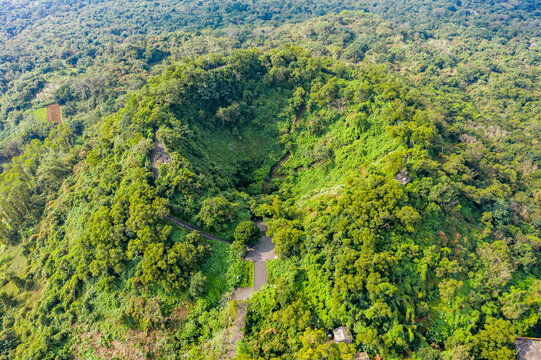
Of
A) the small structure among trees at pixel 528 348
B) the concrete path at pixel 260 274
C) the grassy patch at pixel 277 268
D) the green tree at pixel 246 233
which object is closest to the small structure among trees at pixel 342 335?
the grassy patch at pixel 277 268

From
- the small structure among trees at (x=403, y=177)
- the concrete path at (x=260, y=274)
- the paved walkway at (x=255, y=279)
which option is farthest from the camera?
the small structure among trees at (x=403, y=177)

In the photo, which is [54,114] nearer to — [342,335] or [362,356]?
[342,335]

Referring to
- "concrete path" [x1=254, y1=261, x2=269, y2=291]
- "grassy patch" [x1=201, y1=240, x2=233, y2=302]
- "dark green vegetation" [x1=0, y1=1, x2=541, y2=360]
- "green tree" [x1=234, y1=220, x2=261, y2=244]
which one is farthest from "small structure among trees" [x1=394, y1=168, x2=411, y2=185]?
"grassy patch" [x1=201, y1=240, x2=233, y2=302]

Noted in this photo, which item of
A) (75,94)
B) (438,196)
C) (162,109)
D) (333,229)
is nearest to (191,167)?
(162,109)

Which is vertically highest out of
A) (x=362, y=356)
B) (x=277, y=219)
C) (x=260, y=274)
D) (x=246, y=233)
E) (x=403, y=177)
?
(x=403, y=177)

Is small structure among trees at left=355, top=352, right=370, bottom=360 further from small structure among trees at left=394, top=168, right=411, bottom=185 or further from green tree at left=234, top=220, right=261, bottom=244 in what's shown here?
small structure among trees at left=394, top=168, right=411, bottom=185

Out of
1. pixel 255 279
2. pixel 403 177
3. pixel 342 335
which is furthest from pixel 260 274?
pixel 403 177

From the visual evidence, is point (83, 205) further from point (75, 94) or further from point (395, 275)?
point (75, 94)

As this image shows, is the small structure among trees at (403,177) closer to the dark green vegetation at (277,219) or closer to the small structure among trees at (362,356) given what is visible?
the dark green vegetation at (277,219)
